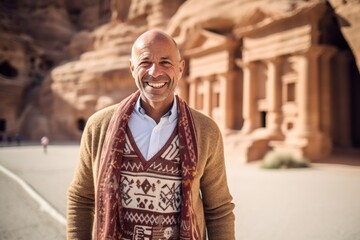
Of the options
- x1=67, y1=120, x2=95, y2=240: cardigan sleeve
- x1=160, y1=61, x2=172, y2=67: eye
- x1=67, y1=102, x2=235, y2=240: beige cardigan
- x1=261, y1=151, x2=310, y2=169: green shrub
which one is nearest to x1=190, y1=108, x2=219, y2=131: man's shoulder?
x1=67, y1=102, x2=235, y2=240: beige cardigan

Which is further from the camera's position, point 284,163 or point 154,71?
point 284,163

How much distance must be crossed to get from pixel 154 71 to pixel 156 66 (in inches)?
1.6

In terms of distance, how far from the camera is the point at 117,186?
6.07 ft

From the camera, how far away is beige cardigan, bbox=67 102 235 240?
6.63 ft

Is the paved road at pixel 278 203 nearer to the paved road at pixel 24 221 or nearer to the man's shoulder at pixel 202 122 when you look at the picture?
the paved road at pixel 24 221

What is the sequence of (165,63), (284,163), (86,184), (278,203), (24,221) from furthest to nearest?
(284,163) → (278,203) → (24,221) → (86,184) → (165,63)

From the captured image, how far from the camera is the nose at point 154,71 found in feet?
6.27

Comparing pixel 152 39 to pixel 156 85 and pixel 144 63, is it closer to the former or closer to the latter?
pixel 144 63

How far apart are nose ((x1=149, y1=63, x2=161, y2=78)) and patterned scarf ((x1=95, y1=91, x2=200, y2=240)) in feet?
1.33

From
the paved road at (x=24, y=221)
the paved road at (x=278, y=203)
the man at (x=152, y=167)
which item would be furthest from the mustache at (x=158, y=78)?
the paved road at (x=24, y=221)

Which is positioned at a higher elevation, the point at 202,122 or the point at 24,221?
the point at 202,122

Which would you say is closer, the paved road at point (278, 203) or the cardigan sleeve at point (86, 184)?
the cardigan sleeve at point (86, 184)

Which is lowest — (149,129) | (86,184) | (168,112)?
(86,184)

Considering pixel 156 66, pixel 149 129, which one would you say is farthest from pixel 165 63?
pixel 149 129
